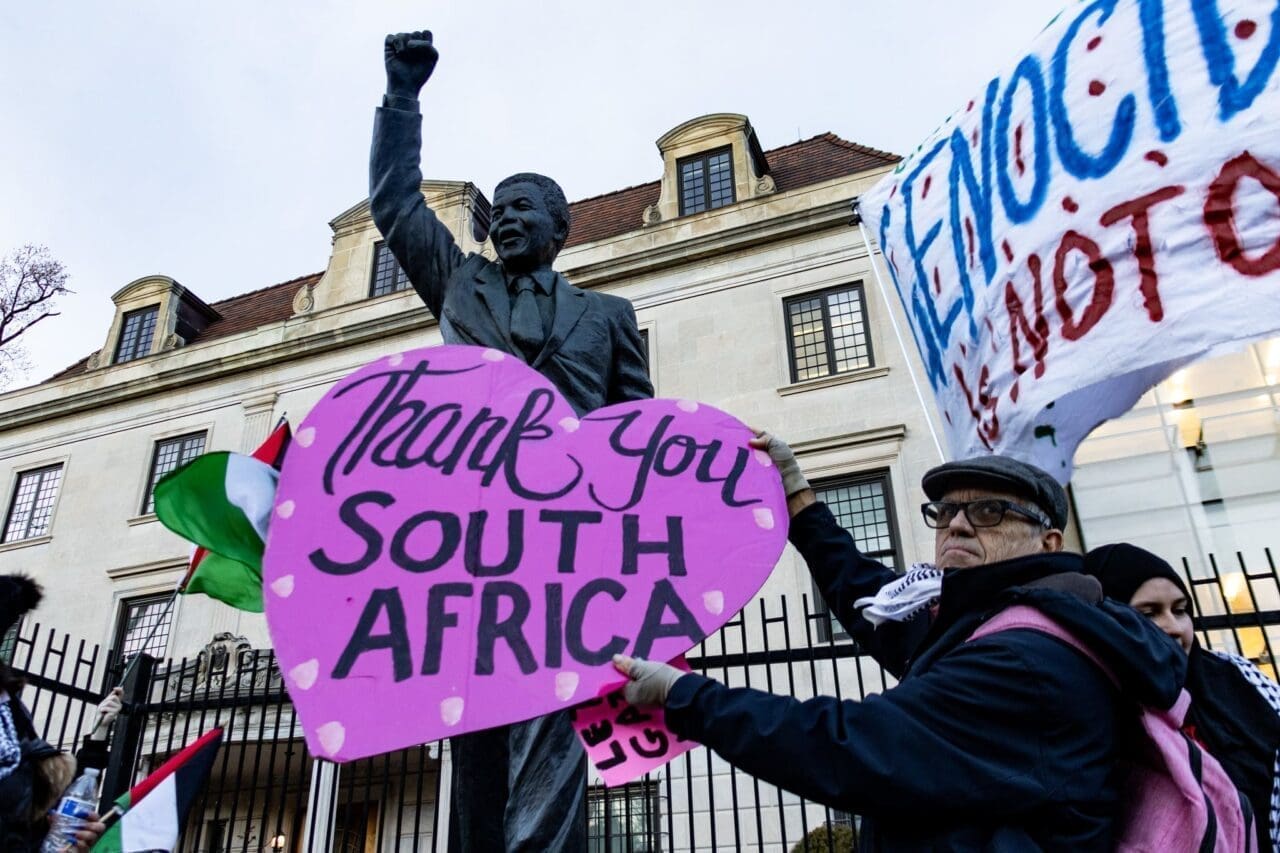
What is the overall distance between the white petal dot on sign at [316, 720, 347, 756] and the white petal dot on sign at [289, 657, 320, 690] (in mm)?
116

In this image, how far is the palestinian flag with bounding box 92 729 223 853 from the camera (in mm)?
3783

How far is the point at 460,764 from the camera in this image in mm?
2934

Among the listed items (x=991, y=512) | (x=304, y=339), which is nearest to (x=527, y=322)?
(x=991, y=512)

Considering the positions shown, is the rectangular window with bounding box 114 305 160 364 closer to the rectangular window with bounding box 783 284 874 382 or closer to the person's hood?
the rectangular window with bounding box 783 284 874 382

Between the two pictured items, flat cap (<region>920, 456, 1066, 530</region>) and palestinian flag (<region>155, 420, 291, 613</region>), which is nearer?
flat cap (<region>920, 456, 1066, 530</region>)

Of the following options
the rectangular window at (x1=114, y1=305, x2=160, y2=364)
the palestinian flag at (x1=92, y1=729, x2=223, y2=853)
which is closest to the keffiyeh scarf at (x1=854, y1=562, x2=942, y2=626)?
the palestinian flag at (x1=92, y1=729, x2=223, y2=853)

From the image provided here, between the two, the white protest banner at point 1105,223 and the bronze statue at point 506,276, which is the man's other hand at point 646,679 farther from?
the white protest banner at point 1105,223

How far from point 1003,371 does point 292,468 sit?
2492 millimetres

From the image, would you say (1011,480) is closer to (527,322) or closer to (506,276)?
(527,322)

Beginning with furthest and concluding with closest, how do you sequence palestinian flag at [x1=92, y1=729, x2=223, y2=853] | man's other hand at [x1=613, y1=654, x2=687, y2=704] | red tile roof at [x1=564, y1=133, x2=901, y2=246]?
red tile roof at [x1=564, y1=133, x2=901, y2=246]
palestinian flag at [x1=92, y1=729, x2=223, y2=853]
man's other hand at [x1=613, y1=654, x2=687, y2=704]

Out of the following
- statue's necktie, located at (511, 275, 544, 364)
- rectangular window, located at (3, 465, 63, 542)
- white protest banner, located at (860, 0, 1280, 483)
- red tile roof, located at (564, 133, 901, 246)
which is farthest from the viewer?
rectangular window, located at (3, 465, 63, 542)

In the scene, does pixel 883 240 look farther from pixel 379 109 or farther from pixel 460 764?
pixel 460 764

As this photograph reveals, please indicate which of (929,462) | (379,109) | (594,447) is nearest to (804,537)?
(594,447)

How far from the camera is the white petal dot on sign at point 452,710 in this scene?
2.11 metres
